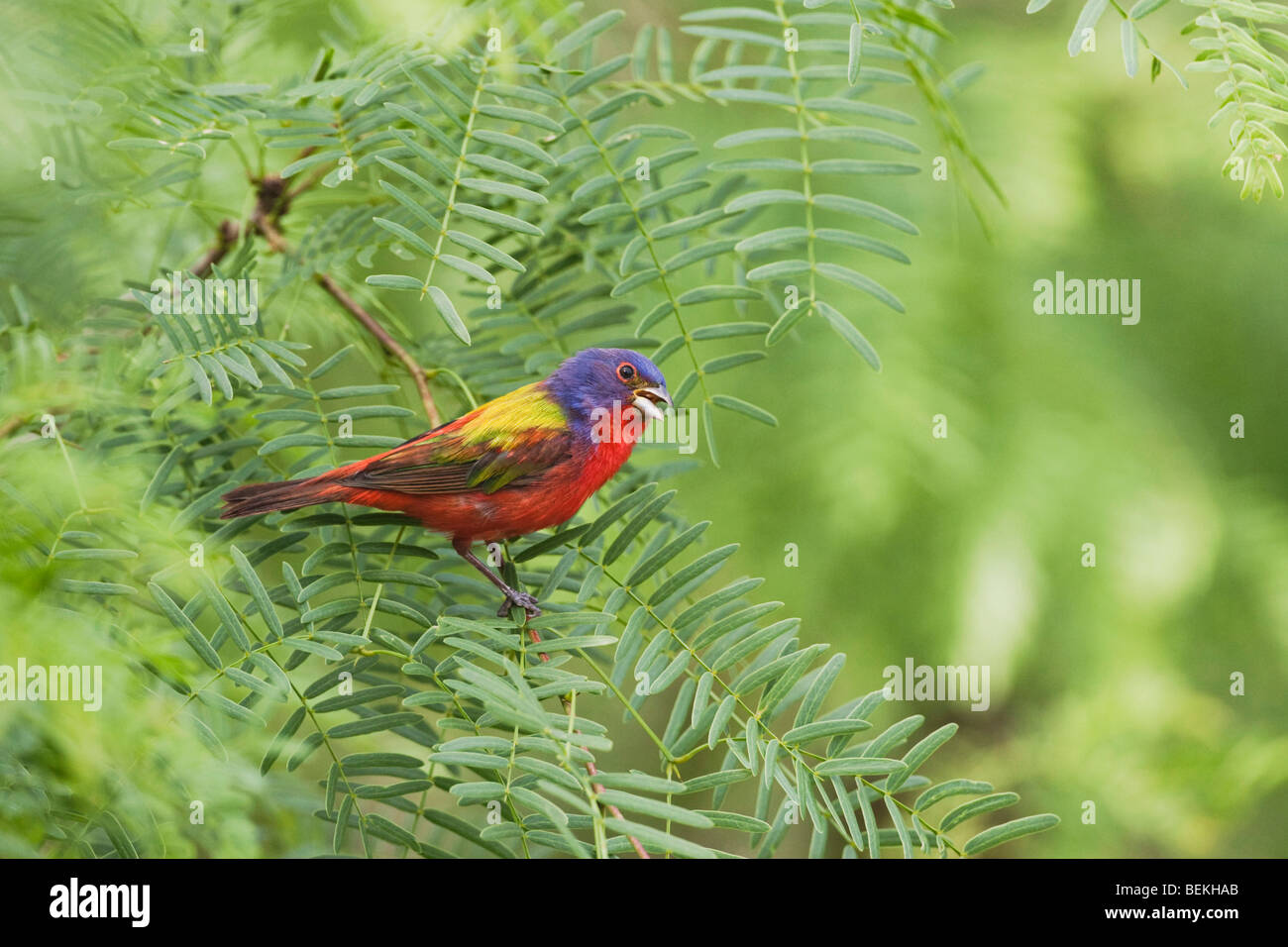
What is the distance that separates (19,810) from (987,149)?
2408mm

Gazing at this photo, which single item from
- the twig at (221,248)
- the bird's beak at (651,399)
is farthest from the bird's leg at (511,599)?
the twig at (221,248)

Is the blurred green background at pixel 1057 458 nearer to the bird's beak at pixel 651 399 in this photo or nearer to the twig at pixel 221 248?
the bird's beak at pixel 651 399

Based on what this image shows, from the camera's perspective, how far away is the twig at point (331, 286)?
0.96 metres

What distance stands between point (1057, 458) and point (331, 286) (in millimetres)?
1916

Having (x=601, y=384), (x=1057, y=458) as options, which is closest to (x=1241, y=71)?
(x=601, y=384)

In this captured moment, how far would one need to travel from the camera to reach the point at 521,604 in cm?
83

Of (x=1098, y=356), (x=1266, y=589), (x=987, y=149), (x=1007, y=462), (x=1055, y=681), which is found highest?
(x=987, y=149)

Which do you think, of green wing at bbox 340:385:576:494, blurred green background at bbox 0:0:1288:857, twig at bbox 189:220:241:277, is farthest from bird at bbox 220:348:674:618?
blurred green background at bbox 0:0:1288:857

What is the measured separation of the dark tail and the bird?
1.1 inches

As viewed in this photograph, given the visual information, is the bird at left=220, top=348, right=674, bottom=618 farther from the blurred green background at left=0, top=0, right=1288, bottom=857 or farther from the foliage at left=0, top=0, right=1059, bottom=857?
the blurred green background at left=0, top=0, right=1288, bottom=857

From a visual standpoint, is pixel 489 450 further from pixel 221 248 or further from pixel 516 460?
pixel 221 248

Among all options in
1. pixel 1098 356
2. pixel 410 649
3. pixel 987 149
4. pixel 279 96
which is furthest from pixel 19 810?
pixel 1098 356

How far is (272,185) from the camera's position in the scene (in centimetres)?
107
